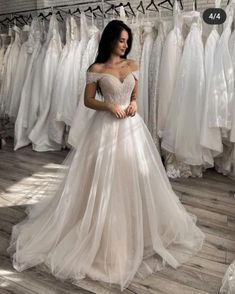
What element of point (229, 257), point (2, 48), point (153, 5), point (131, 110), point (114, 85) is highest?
point (153, 5)

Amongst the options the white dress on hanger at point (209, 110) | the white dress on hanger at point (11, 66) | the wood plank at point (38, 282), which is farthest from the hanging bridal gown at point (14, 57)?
the wood plank at point (38, 282)

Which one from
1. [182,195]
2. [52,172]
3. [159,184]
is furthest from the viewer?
[52,172]

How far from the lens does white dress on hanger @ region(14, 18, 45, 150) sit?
13.4ft

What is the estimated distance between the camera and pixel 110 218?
1782 mm

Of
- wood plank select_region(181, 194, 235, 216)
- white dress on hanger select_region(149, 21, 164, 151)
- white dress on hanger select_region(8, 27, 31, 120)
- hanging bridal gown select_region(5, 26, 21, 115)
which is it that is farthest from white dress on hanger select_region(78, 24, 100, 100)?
wood plank select_region(181, 194, 235, 216)

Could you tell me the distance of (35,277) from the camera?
1740 mm

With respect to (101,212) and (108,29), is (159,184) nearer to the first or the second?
(101,212)

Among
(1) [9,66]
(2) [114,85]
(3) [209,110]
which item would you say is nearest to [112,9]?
(1) [9,66]

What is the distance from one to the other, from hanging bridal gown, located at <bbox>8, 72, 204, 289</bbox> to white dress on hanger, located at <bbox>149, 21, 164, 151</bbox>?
1241 mm

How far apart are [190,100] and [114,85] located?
4.39ft

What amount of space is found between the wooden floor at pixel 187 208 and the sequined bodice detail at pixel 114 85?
1.01 m

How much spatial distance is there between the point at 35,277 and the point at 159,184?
34.9 inches

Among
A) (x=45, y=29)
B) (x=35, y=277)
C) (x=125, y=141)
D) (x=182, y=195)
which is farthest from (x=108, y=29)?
(x=45, y=29)

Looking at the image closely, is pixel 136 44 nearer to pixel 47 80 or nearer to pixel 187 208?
pixel 47 80
